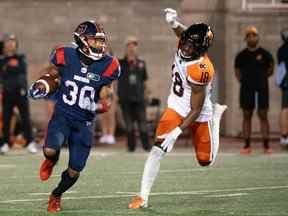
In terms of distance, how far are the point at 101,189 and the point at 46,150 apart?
1.90 metres

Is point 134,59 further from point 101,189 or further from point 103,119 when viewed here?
point 101,189

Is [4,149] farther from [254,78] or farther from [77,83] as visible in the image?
[77,83]

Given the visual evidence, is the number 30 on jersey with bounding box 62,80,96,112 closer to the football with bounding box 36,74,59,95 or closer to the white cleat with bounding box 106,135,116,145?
the football with bounding box 36,74,59,95

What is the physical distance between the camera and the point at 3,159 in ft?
54.4

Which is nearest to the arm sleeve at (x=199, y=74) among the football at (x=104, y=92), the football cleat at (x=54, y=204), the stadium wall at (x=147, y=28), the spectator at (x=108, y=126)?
the football at (x=104, y=92)

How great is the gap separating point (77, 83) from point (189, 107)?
1.06 meters

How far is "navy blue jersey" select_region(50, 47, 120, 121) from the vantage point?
10594 mm

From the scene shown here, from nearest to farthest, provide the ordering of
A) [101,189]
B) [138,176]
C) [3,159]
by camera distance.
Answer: [101,189]
[138,176]
[3,159]

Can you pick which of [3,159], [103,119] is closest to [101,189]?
[3,159]

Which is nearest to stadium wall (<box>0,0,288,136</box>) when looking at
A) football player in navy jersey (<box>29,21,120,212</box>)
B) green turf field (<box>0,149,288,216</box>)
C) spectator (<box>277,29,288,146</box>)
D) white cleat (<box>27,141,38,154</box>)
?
spectator (<box>277,29,288,146</box>)

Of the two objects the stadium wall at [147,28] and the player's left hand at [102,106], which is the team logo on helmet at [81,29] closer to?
the player's left hand at [102,106]

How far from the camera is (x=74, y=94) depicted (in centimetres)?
1060

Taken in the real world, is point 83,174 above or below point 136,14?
below

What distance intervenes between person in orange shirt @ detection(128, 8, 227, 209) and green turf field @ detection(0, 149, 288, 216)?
1.29ft
